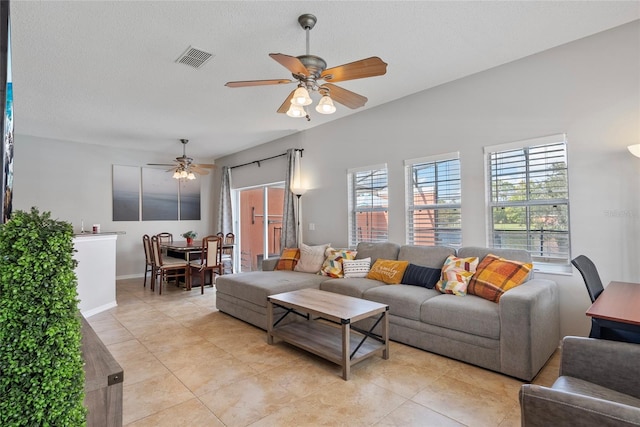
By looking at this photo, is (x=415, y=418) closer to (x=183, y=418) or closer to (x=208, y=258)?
(x=183, y=418)

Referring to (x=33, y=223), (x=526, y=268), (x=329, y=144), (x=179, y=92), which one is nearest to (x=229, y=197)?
(x=329, y=144)

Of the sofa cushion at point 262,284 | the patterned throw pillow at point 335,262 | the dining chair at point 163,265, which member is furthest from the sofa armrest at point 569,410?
the dining chair at point 163,265

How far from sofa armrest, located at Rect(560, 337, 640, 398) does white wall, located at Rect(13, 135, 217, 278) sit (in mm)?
7253

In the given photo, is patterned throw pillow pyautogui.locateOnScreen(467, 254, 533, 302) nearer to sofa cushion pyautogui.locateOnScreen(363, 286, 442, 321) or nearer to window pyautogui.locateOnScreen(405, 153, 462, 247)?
sofa cushion pyautogui.locateOnScreen(363, 286, 442, 321)

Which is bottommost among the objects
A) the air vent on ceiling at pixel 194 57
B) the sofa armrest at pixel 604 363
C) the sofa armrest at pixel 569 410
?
the sofa armrest at pixel 604 363

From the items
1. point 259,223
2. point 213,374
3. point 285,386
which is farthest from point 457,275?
point 259,223

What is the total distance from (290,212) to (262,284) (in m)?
2.19

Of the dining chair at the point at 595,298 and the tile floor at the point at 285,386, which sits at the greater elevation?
the dining chair at the point at 595,298

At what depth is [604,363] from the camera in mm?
1620

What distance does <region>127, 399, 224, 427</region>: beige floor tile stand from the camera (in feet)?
6.79

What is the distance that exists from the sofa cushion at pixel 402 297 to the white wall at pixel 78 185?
18.8ft

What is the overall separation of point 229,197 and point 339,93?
5.57 metres

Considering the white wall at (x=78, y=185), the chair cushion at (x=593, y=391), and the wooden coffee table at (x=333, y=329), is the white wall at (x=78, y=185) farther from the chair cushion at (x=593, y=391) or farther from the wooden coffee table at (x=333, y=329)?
the chair cushion at (x=593, y=391)

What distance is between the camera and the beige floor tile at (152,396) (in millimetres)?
2205
